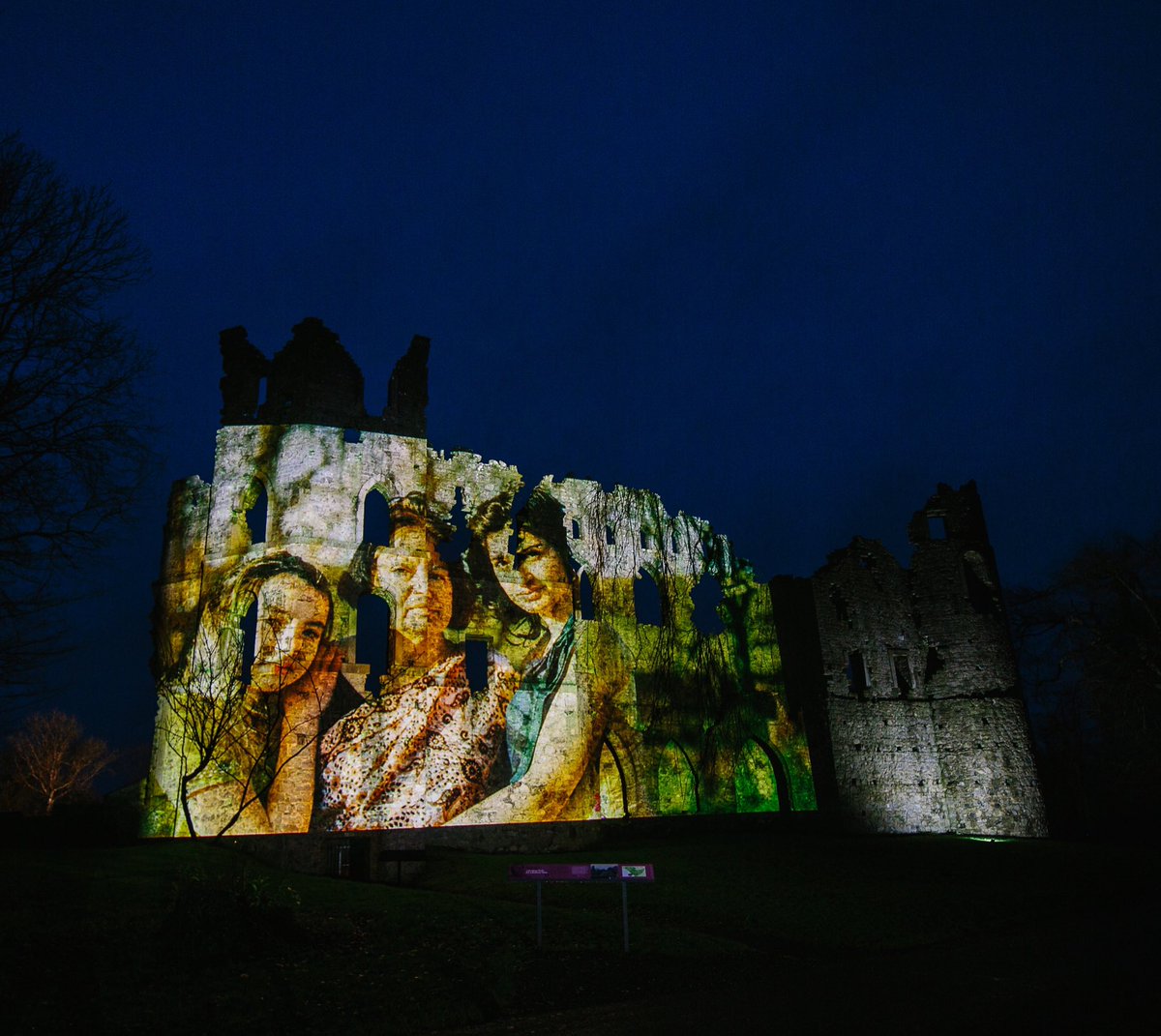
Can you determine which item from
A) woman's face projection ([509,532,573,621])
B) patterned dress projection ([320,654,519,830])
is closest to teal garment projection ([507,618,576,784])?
patterned dress projection ([320,654,519,830])

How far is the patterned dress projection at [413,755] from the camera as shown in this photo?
21.1 m

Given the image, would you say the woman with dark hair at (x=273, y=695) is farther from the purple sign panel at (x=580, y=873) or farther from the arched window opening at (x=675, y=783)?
the purple sign panel at (x=580, y=873)

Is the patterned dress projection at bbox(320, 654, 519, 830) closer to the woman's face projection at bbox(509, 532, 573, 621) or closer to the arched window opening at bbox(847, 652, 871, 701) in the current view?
the woman's face projection at bbox(509, 532, 573, 621)

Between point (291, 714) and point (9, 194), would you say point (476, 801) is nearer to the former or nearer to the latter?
point (291, 714)

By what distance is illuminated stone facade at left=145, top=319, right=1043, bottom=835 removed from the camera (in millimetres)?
21609

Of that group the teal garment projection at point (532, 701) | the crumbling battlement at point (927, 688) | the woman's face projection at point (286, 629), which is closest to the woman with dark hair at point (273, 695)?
the woman's face projection at point (286, 629)

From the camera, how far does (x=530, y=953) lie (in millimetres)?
9266

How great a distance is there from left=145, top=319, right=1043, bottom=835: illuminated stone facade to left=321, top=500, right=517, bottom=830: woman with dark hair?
5 cm

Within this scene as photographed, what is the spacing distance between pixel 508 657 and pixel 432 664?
2.27 meters

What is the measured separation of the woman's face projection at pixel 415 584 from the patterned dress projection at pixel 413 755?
1.11 metres

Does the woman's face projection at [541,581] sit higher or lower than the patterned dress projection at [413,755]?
higher

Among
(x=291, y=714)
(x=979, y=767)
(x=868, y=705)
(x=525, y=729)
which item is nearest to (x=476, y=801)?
(x=525, y=729)

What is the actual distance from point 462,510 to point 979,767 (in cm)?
1770

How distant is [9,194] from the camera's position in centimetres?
866
